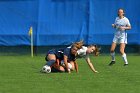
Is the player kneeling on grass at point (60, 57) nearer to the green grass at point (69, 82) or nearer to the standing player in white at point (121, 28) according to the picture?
the green grass at point (69, 82)

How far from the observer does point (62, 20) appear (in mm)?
22391

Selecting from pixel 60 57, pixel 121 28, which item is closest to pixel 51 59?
pixel 60 57

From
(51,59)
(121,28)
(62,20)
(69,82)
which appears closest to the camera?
(69,82)

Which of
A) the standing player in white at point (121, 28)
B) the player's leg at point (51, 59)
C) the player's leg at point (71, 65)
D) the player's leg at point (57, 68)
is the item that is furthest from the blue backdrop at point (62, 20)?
the player's leg at point (51, 59)

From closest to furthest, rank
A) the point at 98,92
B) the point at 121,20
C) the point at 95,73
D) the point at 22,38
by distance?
the point at 98,92 → the point at 95,73 → the point at 121,20 → the point at 22,38

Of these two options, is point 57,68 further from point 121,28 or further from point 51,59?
point 121,28

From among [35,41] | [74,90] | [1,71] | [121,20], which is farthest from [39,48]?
[74,90]

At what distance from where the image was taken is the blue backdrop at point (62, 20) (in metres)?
22.1

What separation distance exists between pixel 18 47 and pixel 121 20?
6.93m

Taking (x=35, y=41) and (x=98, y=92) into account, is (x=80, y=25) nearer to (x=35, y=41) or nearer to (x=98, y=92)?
(x=35, y=41)

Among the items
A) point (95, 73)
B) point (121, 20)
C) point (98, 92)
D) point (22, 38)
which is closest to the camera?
point (98, 92)

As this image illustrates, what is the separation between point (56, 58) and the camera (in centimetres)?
1343

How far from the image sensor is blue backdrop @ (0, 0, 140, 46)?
72.6ft

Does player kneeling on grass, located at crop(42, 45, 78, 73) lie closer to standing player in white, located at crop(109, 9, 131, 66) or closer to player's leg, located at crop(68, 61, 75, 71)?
player's leg, located at crop(68, 61, 75, 71)
